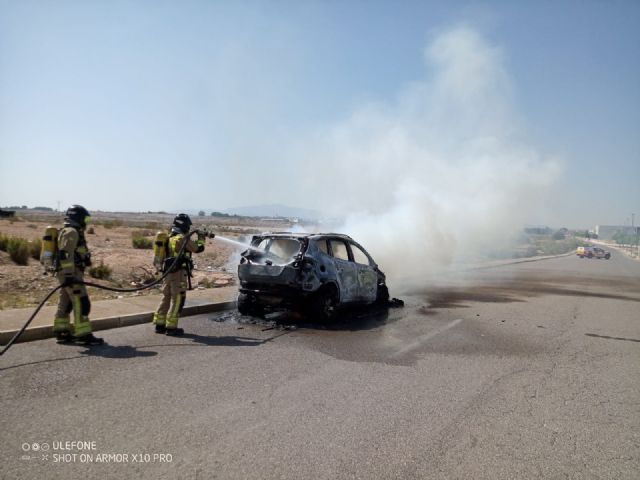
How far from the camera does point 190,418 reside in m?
4.35

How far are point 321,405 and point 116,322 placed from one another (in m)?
4.80

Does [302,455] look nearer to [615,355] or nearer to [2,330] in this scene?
[2,330]

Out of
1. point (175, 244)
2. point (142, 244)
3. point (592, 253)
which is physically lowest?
point (592, 253)

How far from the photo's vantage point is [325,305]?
352 inches

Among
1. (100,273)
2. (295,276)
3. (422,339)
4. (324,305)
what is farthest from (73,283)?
(100,273)

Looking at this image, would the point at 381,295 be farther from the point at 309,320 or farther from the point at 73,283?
the point at 73,283

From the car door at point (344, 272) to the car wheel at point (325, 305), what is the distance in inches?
10.7

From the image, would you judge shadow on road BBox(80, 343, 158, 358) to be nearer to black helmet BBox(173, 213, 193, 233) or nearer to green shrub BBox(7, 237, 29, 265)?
black helmet BBox(173, 213, 193, 233)

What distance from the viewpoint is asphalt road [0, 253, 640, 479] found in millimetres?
3600

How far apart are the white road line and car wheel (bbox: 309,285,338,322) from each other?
5.75 feet

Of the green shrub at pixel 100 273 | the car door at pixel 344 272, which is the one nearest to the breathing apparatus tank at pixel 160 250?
→ the car door at pixel 344 272

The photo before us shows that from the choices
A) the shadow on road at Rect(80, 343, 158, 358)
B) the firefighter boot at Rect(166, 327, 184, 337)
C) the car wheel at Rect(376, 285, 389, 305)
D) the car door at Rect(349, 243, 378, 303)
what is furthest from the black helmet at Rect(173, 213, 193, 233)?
the car wheel at Rect(376, 285, 389, 305)

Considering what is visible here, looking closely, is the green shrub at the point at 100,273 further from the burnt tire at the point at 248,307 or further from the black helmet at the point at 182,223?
the black helmet at the point at 182,223

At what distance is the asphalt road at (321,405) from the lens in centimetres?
360
